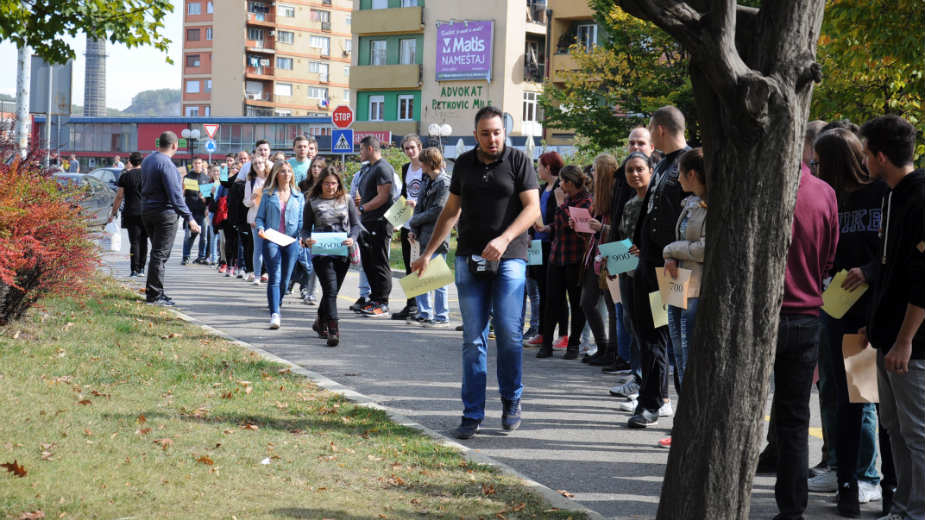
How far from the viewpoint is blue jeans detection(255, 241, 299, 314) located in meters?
12.0

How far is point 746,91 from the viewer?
3.93 meters

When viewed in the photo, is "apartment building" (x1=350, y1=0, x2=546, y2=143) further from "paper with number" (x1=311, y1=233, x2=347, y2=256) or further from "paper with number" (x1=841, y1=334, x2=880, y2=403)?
"paper with number" (x1=841, y1=334, x2=880, y2=403)

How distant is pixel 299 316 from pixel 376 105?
53457 mm

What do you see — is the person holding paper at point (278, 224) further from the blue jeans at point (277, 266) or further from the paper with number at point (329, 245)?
the paper with number at point (329, 245)

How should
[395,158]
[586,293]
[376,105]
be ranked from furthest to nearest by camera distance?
[376,105], [395,158], [586,293]

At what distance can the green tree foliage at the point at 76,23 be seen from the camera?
578 inches

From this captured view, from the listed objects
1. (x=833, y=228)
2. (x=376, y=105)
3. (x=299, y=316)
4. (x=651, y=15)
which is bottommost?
(x=299, y=316)

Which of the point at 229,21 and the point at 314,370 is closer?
the point at 314,370

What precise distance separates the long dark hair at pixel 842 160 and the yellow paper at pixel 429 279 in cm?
293

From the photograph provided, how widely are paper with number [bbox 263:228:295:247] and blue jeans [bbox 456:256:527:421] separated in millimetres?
5198

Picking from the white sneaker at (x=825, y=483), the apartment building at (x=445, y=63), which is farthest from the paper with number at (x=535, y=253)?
the apartment building at (x=445, y=63)

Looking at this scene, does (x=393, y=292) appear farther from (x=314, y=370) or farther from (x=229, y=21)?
(x=229, y=21)

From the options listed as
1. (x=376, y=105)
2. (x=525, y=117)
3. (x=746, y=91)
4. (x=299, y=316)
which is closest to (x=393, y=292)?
(x=299, y=316)

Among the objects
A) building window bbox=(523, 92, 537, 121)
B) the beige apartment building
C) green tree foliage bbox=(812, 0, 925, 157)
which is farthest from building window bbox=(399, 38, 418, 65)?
green tree foliage bbox=(812, 0, 925, 157)
